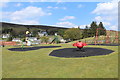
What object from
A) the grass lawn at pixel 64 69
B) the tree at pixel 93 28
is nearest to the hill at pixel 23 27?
the tree at pixel 93 28

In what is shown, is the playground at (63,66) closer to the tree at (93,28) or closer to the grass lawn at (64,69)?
the grass lawn at (64,69)

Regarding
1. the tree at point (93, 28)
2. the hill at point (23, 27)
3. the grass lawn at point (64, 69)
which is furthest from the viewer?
the hill at point (23, 27)

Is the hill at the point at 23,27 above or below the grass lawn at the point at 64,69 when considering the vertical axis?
above

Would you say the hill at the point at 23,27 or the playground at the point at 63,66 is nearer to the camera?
the playground at the point at 63,66

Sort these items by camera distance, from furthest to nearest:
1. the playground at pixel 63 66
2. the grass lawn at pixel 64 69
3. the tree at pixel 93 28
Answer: the tree at pixel 93 28 → the playground at pixel 63 66 → the grass lawn at pixel 64 69

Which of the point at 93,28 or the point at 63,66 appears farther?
the point at 93,28

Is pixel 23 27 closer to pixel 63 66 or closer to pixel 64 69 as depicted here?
pixel 63 66

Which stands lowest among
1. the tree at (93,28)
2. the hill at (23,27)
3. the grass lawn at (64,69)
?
the grass lawn at (64,69)

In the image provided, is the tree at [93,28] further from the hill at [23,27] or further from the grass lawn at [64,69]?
the hill at [23,27]

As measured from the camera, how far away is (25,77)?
653 cm

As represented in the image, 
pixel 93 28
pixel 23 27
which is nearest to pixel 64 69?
pixel 93 28

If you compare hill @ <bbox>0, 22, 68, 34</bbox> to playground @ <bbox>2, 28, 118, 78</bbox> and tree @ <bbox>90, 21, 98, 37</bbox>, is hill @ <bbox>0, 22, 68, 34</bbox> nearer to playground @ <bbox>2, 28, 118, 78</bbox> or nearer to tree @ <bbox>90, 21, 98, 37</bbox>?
tree @ <bbox>90, 21, 98, 37</bbox>

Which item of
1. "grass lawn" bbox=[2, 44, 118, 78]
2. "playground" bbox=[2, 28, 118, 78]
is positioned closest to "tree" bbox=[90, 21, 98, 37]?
"playground" bbox=[2, 28, 118, 78]

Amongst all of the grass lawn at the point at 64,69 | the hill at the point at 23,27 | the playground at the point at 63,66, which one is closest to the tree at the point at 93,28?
the playground at the point at 63,66
